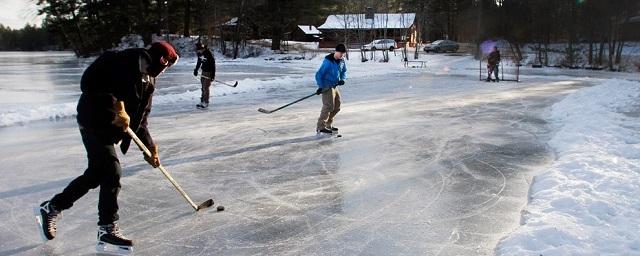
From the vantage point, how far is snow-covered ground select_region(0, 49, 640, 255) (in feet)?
12.1

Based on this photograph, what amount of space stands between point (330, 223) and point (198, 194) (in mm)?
1496

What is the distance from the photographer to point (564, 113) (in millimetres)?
9914

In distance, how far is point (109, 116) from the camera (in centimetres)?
326

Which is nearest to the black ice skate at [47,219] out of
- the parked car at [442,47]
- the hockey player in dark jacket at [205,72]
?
the hockey player in dark jacket at [205,72]

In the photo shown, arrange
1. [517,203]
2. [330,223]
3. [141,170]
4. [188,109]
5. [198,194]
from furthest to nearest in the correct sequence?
→ [188,109]
[141,170]
[198,194]
[517,203]
[330,223]

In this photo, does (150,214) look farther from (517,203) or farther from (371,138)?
(371,138)

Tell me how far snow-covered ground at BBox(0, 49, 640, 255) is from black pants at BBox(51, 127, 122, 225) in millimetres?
349

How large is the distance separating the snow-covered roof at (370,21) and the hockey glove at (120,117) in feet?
113

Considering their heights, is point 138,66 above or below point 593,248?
above

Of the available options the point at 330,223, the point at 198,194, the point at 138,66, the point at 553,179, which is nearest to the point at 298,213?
the point at 330,223

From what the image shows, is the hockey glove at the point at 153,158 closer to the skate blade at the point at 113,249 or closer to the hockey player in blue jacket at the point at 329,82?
the skate blade at the point at 113,249

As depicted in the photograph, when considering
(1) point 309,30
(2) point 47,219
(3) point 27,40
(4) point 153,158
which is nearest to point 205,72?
(4) point 153,158

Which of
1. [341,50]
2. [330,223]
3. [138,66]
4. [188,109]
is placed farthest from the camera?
[188,109]

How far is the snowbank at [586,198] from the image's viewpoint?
3.42 m
